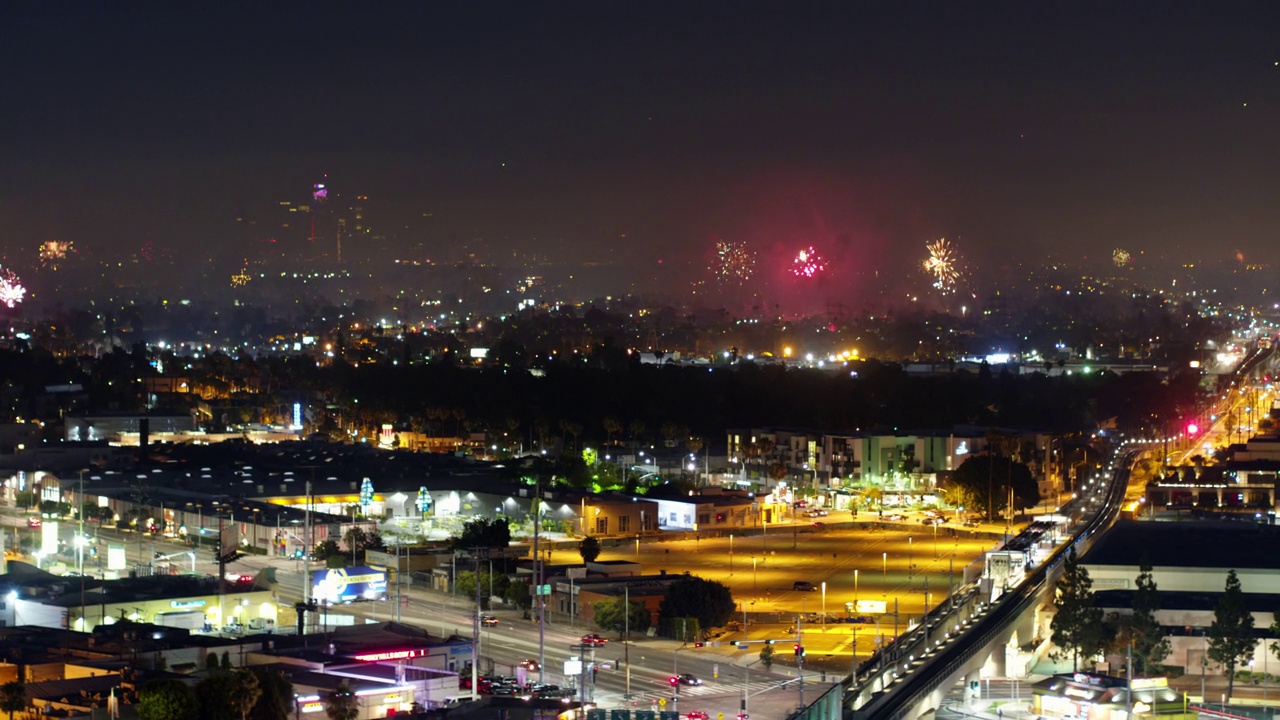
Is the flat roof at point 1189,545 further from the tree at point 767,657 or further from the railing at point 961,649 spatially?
the tree at point 767,657

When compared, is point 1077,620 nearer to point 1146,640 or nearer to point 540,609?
point 1146,640

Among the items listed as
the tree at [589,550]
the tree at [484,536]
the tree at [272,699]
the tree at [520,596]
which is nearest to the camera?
the tree at [272,699]

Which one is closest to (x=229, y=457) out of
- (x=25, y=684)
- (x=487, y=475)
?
(x=487, y=475)

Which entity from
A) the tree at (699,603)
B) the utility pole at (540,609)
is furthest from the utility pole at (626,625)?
the tree at (699,603)

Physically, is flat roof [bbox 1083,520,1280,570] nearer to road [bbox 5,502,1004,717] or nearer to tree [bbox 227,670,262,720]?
road [bbox 5,502,1004,717]

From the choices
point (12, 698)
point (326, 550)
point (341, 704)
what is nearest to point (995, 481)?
point (326, 550)

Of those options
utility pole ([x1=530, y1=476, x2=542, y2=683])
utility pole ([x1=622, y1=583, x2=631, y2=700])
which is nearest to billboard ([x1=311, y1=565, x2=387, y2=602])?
utility pole ([x1=530, y1=476, x2=542, y2=683])

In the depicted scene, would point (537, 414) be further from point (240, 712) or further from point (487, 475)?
point (240, 712)
